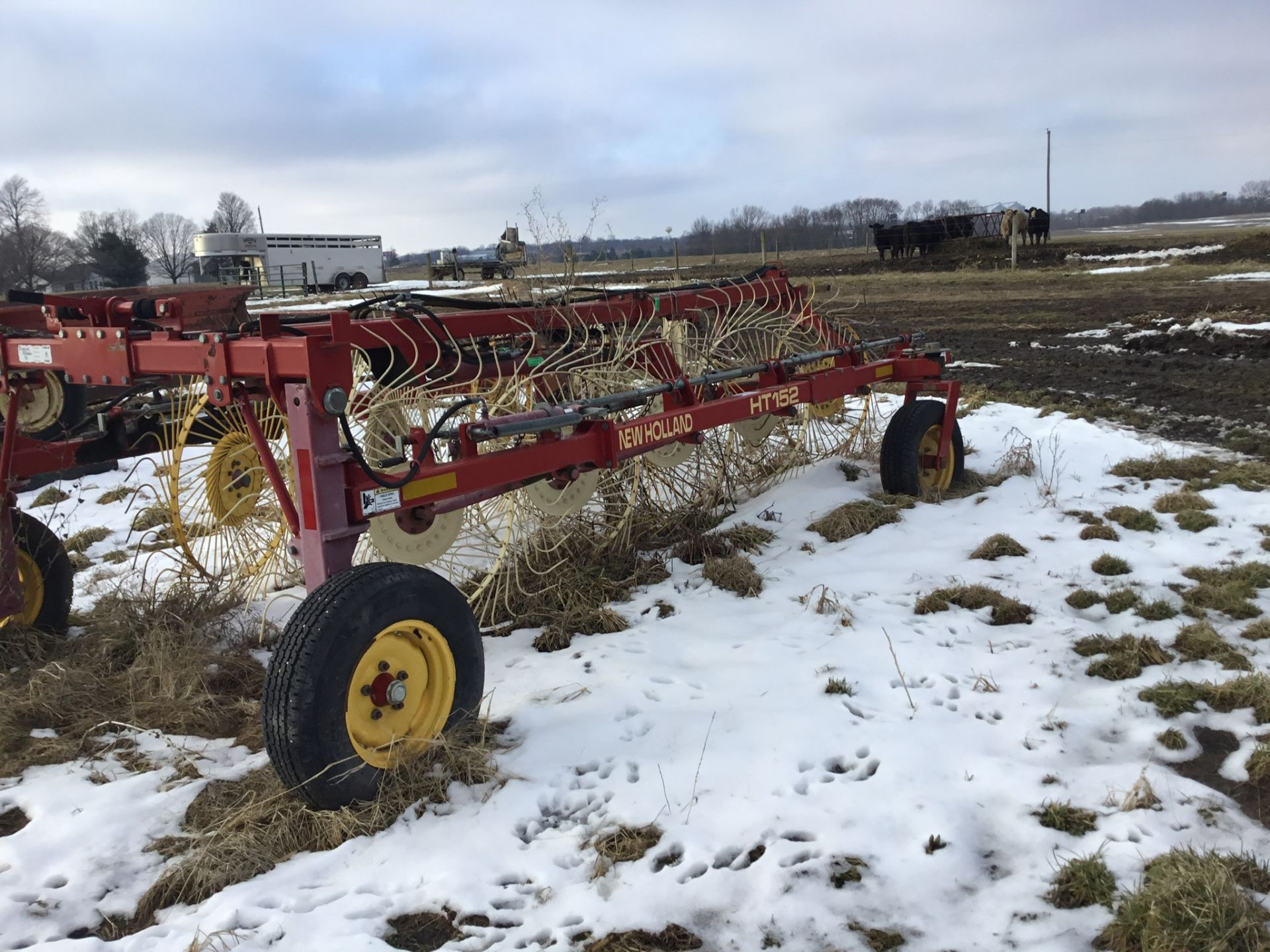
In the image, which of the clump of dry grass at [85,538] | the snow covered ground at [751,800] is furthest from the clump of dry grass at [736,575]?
the clump of dry grass at [85,538]

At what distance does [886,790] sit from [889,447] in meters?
3.53

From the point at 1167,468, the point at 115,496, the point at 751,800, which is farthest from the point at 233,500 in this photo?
the point at 1167,468

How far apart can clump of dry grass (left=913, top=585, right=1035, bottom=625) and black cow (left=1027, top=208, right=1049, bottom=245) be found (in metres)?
31.4

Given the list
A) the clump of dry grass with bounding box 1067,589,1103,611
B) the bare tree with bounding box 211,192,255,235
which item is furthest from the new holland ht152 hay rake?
the bare tree with bounding box 211,192,255,235

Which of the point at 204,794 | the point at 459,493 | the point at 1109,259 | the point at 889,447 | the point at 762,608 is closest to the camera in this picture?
the point at 204,794

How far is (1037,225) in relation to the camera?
3312cm

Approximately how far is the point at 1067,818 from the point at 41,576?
4559 millimetres

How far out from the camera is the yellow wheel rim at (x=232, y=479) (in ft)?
16.2

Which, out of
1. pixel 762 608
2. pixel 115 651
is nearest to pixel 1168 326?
pixel 762 608

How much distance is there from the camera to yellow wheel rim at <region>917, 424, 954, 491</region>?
6328mm

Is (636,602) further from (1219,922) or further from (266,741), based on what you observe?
(1219,922)

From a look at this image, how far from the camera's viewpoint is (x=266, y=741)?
2850 mm

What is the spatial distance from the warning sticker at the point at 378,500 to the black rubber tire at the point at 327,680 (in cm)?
22

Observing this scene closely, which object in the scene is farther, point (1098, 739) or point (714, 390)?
point (714, 390)
